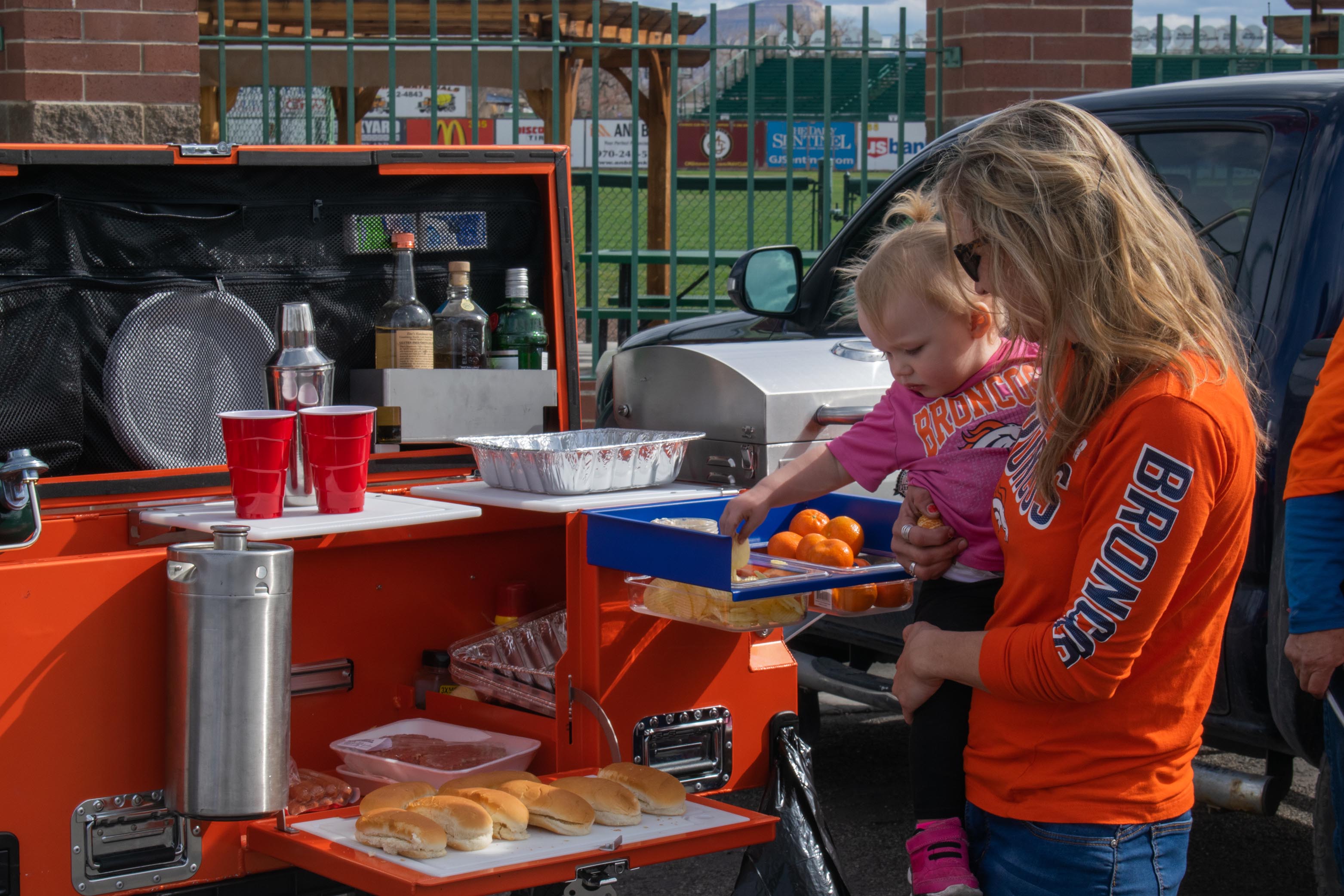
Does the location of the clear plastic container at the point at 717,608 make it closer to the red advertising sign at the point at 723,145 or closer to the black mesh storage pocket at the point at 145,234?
the black mesh storage pocket at the point at 145,234

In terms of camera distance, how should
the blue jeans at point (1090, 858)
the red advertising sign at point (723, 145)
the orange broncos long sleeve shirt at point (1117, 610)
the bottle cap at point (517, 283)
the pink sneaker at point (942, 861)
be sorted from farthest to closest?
the red advertising sign at point (723, 145) < the bottle cap at point (517, 283) < the pink sneaker at point (942, 861) < the blue jeans at point (1090, 858) < the orange broncos long sleeve shirt at point (1117, 610)

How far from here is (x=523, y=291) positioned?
320cm

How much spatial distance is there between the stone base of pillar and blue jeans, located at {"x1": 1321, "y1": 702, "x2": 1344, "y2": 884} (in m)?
5.23

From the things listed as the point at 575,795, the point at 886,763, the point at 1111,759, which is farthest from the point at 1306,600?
the point at 886,763

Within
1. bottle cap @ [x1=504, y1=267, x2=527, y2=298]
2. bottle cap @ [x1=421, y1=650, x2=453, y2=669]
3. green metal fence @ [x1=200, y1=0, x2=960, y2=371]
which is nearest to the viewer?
bottle cap @ [x1=421, y1=650, x2=453, y2=669]

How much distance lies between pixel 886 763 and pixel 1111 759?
3.28 m

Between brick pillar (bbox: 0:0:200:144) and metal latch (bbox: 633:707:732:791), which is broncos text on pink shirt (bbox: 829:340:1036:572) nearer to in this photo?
metal latch (bbox: 633:707:732:791)

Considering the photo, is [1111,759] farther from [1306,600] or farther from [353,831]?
[353,831]

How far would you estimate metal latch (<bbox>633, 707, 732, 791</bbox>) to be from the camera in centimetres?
271

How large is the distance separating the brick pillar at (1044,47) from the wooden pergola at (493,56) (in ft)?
4.57

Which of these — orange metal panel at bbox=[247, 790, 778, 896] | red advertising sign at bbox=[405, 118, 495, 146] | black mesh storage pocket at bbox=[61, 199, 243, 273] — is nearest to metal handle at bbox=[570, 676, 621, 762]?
orange metal panel at bbox=[247, 790, 778, 896]

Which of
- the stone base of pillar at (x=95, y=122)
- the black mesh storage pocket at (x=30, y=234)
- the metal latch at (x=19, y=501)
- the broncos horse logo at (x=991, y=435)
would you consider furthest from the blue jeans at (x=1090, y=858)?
the stone base of pillar at (x=95, y=122)

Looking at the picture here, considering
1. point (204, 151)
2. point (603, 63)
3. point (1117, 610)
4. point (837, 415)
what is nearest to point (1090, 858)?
point (1117, 610)

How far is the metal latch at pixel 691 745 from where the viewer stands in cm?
271
